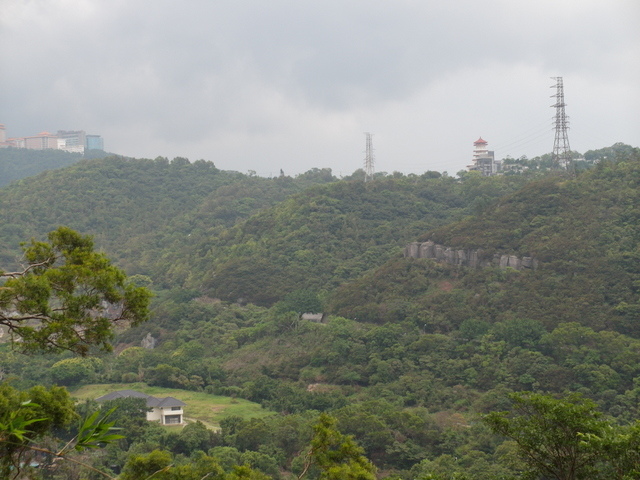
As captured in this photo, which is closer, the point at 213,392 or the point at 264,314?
the point at 213,392

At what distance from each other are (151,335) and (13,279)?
88.0 ft

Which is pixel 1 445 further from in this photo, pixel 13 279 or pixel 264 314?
pixel 264 314

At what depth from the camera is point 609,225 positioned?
29922 millimetres

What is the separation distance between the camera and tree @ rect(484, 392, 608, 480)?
9.70m

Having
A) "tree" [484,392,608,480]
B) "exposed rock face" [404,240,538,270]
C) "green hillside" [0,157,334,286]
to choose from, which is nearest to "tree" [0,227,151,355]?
"tree" [484,392,608,480]

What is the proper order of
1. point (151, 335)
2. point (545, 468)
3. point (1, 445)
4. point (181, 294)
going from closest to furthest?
1. point (1, 445)
2. point (545, 468)
3. point (151, 335)
4. point (181, 294)

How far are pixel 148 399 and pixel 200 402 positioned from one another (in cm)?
221

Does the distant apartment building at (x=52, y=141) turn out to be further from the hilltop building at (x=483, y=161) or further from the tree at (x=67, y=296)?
the tree at (x=67, y=296)

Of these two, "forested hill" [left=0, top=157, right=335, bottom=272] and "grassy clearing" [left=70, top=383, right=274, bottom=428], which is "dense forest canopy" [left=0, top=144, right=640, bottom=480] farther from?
"forested hill" [left=0, top=157, right=335, bottom=272]

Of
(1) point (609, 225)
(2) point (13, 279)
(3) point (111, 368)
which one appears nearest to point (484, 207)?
(1) point (609, 225)

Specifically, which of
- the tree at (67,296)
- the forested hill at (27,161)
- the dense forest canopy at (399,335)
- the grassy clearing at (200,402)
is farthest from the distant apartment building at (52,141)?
the tree at (67,296)

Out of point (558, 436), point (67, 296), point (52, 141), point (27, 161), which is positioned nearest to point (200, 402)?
point (558, 436)

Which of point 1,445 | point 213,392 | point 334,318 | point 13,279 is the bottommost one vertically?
point 213,392

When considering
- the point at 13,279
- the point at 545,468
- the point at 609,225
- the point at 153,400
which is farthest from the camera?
the point at 609,225
